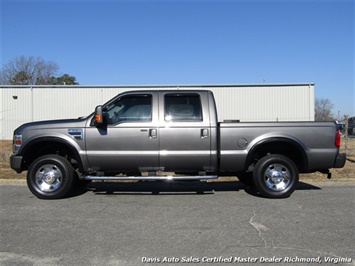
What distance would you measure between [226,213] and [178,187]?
8.06ft

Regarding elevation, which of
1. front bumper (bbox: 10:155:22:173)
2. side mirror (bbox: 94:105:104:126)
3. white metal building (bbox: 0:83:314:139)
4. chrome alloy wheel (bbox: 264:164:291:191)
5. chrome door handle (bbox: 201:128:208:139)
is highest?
white metal building (bbox: 0:83:314:139)

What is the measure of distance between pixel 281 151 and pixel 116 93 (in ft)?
62.1

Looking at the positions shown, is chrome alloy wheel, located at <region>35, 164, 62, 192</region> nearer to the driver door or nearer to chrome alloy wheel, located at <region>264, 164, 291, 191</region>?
the driver door

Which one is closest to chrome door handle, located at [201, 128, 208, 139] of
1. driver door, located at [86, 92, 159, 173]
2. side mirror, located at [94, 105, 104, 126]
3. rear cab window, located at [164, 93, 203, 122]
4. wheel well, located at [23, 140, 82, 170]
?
rear cab window, located at [164, 93, 203, 122]

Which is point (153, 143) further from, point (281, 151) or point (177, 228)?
point (281, 151)

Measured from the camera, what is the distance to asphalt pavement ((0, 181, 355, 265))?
3850mm

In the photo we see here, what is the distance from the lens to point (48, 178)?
671 cm

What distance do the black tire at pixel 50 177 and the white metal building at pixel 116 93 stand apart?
17912mm

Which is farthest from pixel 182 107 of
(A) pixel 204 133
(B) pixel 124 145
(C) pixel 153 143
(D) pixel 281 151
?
(D) pixel 281 151

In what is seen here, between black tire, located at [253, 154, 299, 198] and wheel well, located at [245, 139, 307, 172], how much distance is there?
0.23 metres

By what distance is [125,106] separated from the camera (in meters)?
6.83

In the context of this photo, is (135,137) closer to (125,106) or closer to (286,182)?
(125,106)

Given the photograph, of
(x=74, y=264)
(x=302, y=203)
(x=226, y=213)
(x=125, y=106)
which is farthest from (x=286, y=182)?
(x=74, y=264)

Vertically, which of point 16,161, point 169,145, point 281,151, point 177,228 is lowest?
point 177,228
